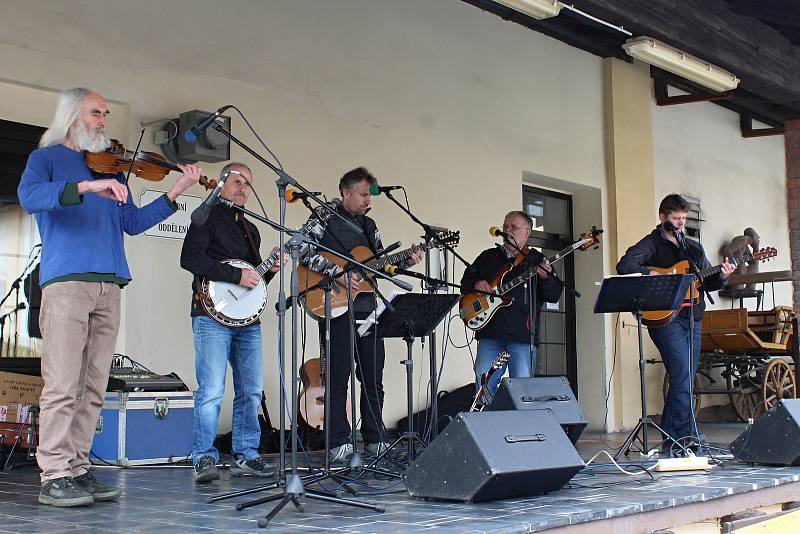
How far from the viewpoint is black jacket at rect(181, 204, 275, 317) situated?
4.74 m

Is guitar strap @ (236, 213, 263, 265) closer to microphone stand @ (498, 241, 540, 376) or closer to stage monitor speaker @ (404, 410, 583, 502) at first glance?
stage monitor speaker @ (404, 410, 583, 502)

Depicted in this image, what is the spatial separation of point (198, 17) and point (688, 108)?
22.2 feet

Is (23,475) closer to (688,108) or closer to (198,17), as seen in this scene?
(198,17)

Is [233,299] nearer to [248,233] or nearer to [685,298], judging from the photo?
[248,233]

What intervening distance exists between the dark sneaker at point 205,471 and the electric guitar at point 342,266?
1.08 m

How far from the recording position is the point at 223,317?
4.77 m

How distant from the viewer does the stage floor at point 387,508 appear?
3.24 meters

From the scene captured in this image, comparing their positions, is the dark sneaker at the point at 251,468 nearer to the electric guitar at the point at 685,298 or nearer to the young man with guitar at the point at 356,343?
the young man with guitar at the point at 356,343

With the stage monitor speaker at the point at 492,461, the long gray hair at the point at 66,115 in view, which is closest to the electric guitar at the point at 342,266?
the stage monitor speaker at the point at 492,461

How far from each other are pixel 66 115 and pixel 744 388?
27.9 feet

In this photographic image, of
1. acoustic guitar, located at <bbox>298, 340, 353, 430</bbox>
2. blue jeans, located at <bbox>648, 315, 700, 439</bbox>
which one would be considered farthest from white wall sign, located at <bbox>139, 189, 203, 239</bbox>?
blue jeans, located at <bbox>648, 315, 700, 439</bbox>

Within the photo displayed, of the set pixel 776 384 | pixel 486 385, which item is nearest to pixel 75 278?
pixel 486 385

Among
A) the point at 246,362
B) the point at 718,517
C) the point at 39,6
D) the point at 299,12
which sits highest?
the point at 299,12

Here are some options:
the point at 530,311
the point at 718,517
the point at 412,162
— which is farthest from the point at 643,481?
the point at 412,162
